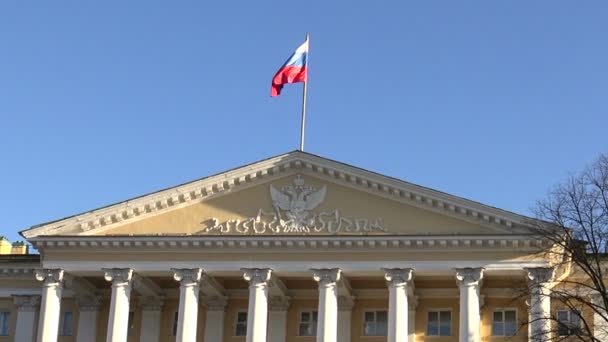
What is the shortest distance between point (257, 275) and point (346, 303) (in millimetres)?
4321

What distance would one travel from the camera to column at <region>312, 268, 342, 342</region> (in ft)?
133

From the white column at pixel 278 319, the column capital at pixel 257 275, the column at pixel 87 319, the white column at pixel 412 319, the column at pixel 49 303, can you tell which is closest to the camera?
the column capital at pixel 257 275

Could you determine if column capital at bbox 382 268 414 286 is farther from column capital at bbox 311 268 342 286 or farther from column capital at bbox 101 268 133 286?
column capital at bbox 101 268 133 286

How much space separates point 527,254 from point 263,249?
9162mm

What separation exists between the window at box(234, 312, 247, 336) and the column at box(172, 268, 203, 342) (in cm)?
Result: 322

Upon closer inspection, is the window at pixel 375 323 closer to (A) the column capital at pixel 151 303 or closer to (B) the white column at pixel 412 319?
(B) the white column at pixel 412 319

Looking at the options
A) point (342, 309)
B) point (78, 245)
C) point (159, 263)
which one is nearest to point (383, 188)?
point (342, 309)

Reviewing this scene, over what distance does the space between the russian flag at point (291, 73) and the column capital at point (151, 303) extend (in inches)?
361

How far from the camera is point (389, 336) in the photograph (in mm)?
39875

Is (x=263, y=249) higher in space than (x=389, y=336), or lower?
higher

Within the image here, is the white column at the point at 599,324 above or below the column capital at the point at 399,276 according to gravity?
below

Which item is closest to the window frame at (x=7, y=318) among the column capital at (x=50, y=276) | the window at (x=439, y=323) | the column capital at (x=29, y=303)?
the column capital at (x=29, y=303)

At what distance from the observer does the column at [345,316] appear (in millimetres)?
43688

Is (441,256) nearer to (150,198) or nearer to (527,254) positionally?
(527,254)
